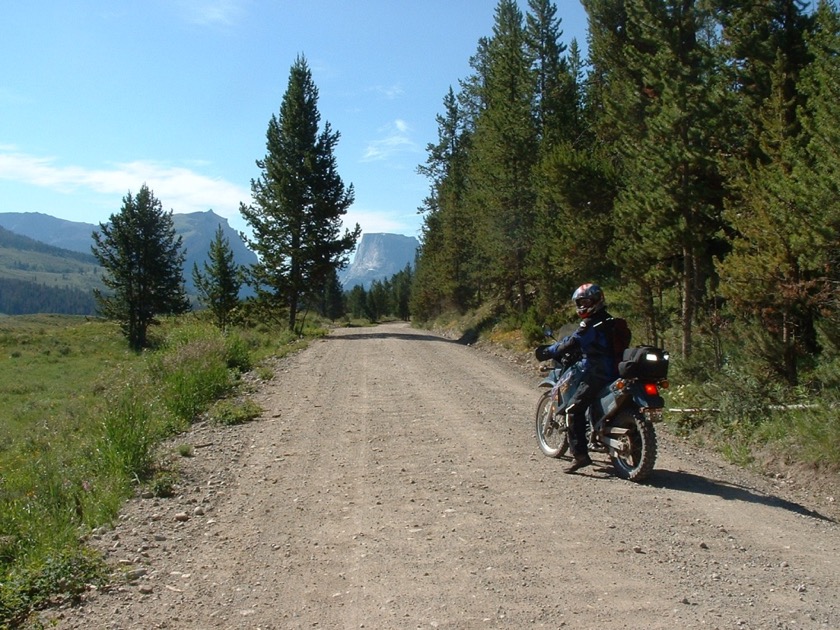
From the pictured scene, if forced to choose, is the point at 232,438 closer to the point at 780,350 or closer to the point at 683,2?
the point at 780,350

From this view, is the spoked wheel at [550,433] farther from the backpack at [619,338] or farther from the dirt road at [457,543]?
the backpack at [619,338]

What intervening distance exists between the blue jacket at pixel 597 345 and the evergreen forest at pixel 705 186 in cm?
336

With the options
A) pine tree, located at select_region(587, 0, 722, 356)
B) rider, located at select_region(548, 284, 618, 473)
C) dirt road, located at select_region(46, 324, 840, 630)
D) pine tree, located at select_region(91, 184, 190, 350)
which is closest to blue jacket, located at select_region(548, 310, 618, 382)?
rider, located at select_region(548, 284, 618, 473)

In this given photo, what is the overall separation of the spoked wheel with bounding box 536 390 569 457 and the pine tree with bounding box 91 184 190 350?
44678 mm

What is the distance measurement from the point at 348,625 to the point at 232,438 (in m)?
5.96

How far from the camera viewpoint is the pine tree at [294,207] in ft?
117

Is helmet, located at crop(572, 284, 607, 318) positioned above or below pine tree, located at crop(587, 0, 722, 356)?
below

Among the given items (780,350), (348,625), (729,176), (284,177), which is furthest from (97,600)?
(284,177)

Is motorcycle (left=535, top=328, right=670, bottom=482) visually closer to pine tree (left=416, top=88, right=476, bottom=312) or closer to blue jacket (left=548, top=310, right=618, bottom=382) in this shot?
blue jacket (left=548, top=310, right=618, bottom=382)

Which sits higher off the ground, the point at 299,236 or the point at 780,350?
the point at 299,236

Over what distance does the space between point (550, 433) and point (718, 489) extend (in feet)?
6.63

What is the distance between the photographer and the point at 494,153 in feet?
88.8

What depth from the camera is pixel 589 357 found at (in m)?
7.48

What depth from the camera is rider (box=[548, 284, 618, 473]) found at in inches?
290
